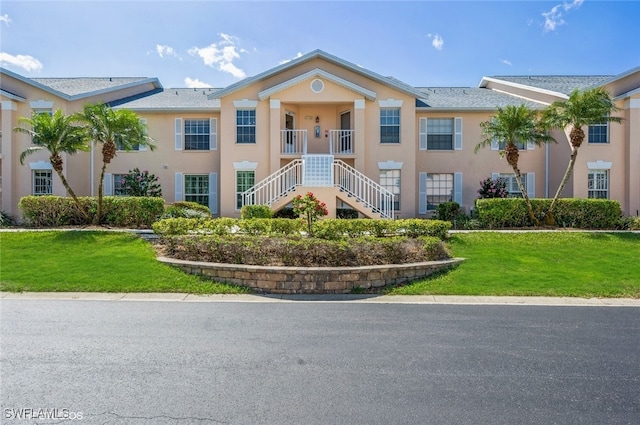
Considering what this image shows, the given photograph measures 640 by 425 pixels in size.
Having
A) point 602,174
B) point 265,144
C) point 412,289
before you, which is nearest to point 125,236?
point 265,144

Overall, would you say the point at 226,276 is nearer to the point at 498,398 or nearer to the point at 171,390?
the point at 171,390

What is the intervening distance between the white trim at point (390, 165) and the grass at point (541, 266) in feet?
19.9

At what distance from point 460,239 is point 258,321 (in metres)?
8.52

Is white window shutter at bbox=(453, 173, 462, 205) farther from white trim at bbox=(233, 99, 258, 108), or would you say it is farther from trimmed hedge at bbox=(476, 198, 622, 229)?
white trim at bbox=(233, 99, 258, 108)

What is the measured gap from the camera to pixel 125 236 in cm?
1355

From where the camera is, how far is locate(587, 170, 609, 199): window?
64.1 feet

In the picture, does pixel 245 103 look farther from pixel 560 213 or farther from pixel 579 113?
pixel 560 213

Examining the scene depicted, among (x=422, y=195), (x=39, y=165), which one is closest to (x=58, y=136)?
(x=39, y=165)

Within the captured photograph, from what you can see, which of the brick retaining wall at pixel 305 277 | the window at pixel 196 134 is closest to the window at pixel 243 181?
the window at pixel 196 134

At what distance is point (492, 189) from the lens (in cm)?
1953

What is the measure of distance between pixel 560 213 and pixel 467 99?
8.20 meters

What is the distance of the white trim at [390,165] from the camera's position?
19234 millimetres

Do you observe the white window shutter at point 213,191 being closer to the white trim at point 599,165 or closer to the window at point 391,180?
the window at point 391,180

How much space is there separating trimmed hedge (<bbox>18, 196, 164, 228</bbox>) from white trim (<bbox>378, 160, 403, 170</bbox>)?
971 cm
